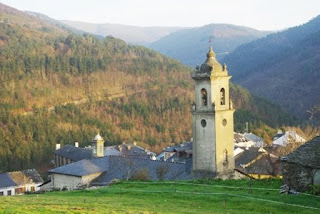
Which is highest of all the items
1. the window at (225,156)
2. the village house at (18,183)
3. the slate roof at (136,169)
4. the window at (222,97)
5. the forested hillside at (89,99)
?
the forested hillside at (89,99)

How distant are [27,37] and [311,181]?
16888cm

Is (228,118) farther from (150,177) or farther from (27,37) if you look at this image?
(27,37)

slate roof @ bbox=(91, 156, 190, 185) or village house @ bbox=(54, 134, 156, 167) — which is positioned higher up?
village house @ bbox=(54, 134, 156, 167)

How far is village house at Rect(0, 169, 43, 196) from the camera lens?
2295 inches

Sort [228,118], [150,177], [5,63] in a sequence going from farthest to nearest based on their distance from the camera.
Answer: [5,63] → [150,177] → [228,118]

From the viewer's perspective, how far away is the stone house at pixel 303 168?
21.3 metres

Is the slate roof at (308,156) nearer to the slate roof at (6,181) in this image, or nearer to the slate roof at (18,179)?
the slate roof at (6,181)

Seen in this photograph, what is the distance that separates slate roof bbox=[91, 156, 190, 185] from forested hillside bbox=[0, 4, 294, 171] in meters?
42.9

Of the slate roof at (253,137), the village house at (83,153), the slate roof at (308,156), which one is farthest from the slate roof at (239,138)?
the slate roof at (308,156)

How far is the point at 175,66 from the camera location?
15288cm

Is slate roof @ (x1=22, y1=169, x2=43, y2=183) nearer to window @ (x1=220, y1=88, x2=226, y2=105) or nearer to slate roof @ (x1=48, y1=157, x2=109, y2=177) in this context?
slate roof @ (x1=48, y1=157, x2=109, y2=177)

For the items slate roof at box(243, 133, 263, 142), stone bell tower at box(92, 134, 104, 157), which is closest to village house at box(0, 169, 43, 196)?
stone bell tower at box(92, 134, 104, 157)

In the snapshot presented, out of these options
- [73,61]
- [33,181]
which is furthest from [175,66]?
[33,181]

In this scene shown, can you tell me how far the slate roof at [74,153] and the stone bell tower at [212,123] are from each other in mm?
37805
